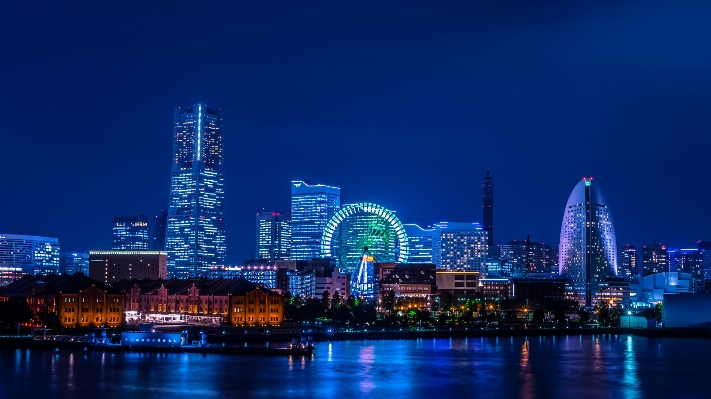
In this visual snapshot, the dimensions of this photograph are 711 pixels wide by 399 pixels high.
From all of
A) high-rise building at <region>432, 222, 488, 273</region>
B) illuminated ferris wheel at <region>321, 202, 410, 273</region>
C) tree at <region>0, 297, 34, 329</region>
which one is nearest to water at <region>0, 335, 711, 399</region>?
tree at <region>0, 297, 34, 329</region>

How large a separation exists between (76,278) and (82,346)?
1621 centimetres

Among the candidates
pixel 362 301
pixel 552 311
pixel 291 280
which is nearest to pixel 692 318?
pixel 552 311

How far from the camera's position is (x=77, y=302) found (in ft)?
268

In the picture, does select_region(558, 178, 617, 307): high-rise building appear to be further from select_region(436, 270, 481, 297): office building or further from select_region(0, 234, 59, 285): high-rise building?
A: select_region(0, 234, 59, 285): high-rise building

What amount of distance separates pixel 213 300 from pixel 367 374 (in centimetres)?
3840

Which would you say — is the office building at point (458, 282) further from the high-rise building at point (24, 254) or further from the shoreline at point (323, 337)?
the high-rise building at point (24, 254)

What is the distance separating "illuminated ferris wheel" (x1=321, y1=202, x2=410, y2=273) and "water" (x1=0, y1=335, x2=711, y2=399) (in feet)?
157

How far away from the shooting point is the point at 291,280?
5315 inches

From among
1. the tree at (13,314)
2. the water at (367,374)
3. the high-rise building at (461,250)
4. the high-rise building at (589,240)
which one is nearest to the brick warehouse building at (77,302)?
the tree at (13,314)

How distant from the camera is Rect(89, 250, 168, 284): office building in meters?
157

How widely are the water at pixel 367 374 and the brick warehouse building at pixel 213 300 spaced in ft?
50.3

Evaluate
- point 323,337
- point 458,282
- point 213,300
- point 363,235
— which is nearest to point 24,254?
point 458,282

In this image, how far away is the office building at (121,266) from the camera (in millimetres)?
157125

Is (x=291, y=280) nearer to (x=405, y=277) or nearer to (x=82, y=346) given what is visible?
(x=405, y=277)
